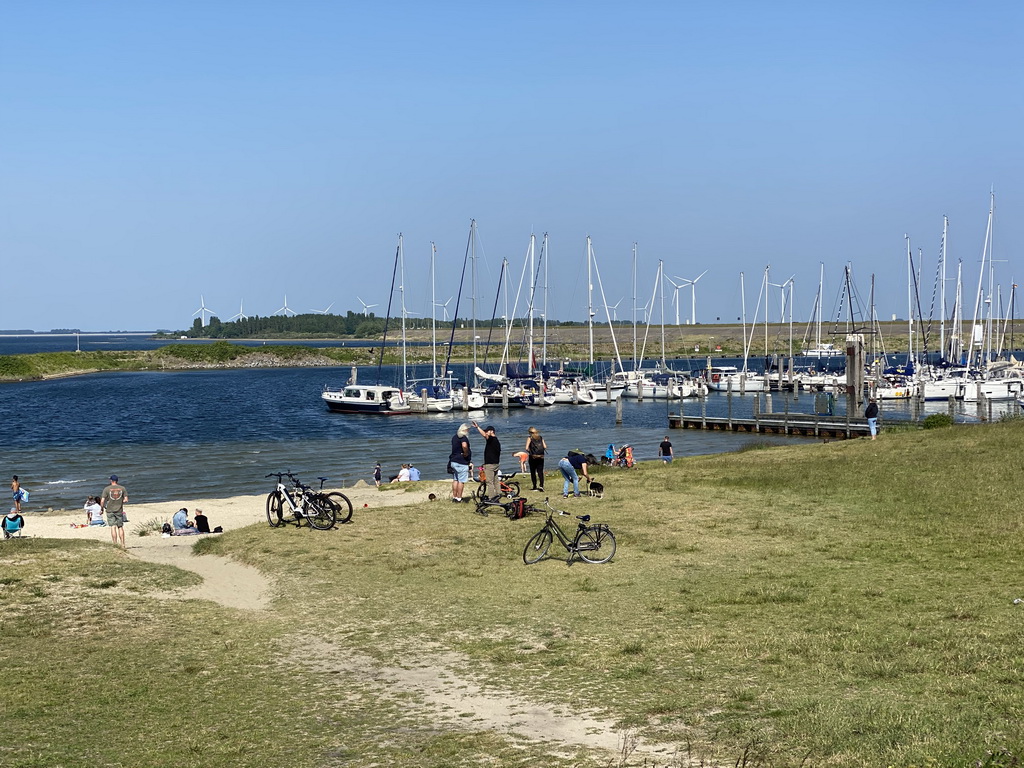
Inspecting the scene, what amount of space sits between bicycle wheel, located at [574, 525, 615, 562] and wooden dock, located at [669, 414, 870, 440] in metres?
38.4

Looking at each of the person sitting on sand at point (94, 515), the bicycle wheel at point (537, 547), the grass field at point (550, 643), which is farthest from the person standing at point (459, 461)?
the person sitting on sand at point (94, 515)

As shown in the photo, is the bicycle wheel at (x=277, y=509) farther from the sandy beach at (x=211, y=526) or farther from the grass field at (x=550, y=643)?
the sandy beach at (x=211, y=526)

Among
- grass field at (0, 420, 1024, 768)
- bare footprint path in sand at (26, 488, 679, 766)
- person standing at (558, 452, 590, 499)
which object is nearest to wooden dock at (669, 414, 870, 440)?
person standing at (558, 452, 590, 499)

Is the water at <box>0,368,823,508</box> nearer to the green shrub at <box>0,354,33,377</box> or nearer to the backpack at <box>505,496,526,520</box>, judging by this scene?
the backpack at <box>505,496,526,520</box>

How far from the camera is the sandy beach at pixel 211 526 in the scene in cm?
1845

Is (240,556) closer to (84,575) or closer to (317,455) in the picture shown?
(84,575)

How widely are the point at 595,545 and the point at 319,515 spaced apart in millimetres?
7185

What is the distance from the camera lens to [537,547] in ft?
64.5

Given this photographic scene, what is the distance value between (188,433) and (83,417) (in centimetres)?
1925

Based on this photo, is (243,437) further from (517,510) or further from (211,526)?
(517,510)

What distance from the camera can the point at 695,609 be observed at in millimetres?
15297

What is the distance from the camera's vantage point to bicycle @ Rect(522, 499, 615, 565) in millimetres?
19172

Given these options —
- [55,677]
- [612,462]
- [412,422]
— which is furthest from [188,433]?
[55,677]

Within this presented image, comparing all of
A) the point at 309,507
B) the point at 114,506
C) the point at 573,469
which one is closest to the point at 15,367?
the point at 114,506
